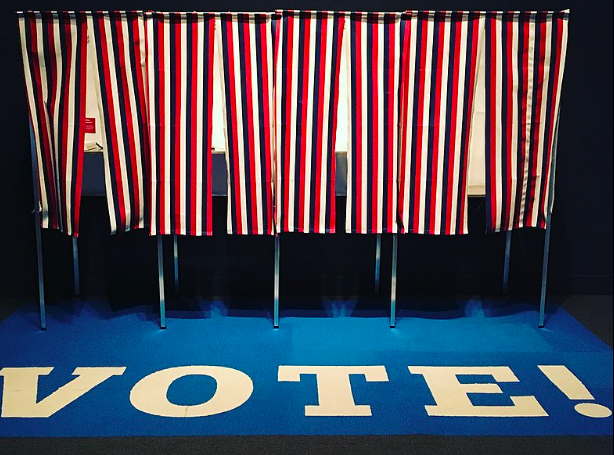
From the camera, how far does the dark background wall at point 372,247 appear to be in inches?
198

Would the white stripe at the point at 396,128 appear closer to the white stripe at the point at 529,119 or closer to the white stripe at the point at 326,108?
the white stripe at the point at 326,108

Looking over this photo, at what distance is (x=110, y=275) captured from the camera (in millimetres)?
5160

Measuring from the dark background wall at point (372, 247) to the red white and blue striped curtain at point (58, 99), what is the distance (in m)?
0.76

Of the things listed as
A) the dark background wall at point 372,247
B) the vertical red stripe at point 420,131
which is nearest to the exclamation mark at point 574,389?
the vertical red stripe at point 420,131

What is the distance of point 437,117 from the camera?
4.27 meters

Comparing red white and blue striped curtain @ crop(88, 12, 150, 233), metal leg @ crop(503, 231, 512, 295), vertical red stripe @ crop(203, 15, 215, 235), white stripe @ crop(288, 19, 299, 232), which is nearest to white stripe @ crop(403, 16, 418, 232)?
white stripe @ crop(288, 19, 299, 232)

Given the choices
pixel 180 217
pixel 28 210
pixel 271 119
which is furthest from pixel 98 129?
pixel 271 119

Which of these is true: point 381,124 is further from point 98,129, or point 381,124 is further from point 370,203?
point 98,129

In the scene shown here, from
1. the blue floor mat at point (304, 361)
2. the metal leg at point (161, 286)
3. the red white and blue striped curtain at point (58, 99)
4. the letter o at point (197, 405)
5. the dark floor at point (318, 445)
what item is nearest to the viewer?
the dark floor at point (318, 445)

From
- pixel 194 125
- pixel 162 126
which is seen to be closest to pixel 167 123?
pixel 162 126

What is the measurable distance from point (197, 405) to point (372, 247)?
2.10m

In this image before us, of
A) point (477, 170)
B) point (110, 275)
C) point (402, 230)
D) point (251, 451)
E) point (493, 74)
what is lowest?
point (251, 451)

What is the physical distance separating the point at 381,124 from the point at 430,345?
1.35 meters

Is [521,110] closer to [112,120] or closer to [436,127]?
[436,127]
